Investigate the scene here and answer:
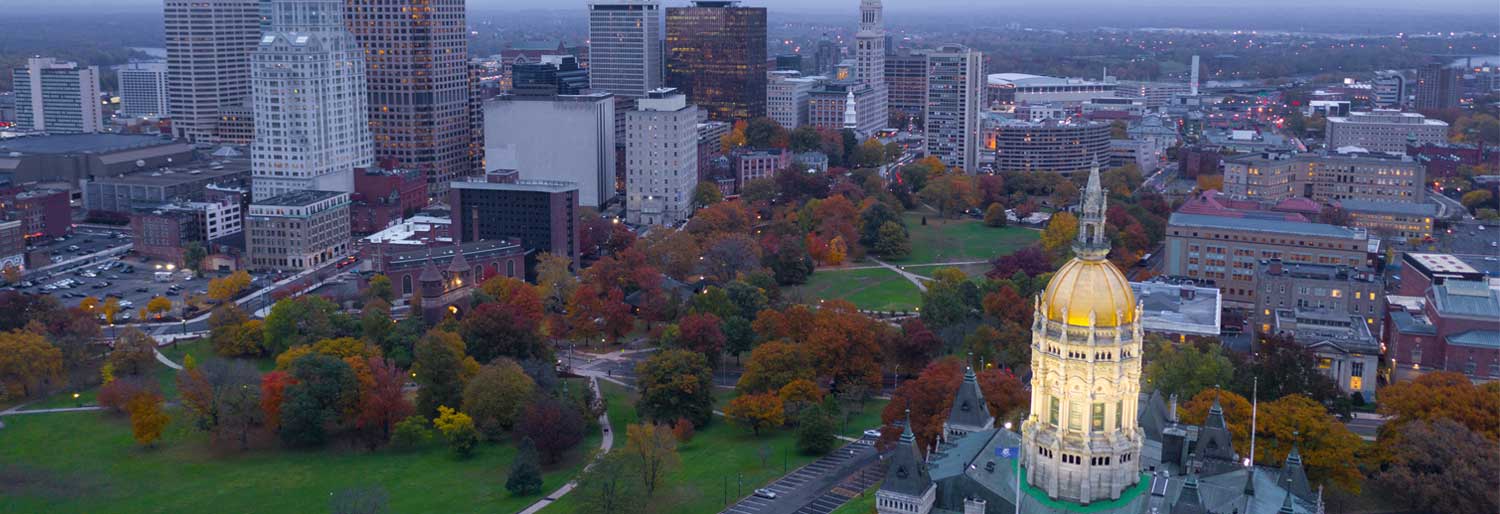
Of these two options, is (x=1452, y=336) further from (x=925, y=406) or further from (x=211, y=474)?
(x=211, y=474)

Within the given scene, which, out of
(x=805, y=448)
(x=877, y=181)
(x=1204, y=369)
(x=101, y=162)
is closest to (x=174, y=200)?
(x=101, y=162)

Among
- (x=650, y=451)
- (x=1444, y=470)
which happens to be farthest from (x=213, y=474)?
(x=1444, y=470)

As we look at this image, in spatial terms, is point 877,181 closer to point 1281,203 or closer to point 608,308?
point 1281,203

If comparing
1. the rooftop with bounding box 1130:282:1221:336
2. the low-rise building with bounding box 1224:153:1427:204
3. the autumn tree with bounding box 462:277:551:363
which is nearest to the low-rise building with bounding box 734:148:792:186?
the low-rise building with bounding box 1224:153:1427:204

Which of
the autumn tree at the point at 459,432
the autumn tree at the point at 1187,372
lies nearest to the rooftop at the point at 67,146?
the autumn tree at the point at 459,432

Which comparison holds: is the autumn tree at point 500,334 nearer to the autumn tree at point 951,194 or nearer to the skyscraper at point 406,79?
the autumn tree at point 951,194
